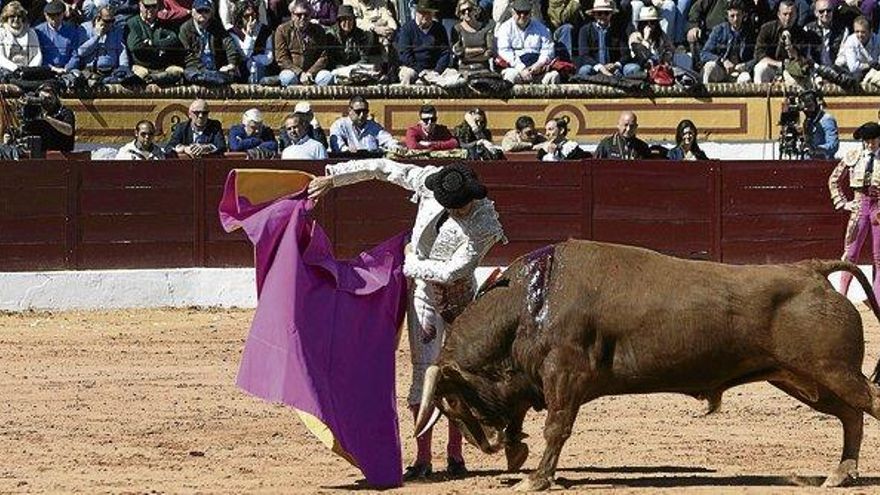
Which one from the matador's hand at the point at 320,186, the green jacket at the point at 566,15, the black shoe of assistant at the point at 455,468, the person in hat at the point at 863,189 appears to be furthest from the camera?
the green jacket at the point at 566,15

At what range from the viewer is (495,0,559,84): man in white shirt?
1702 cm

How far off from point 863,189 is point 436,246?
625cm

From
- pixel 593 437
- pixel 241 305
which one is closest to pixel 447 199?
pixel 593 437

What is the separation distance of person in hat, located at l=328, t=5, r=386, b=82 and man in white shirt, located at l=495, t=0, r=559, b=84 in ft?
3.08

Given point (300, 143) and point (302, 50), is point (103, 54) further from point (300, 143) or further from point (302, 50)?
point (300, 143)

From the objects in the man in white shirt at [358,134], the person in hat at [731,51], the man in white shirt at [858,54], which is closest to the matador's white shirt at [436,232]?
the man in white shirt at [358,134]

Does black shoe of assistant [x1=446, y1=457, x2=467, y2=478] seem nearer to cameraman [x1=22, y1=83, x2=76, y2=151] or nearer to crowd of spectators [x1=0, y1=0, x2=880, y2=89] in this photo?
cameraman [x1=22, y1=83, x2=76, y2=151]

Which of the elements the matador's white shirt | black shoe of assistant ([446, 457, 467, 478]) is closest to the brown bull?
the matador's white shirt

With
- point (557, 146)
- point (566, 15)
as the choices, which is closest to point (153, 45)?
point (557, 146)

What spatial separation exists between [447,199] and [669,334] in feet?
3.11

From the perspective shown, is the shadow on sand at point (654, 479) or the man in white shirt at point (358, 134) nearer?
the shadow on sand at point (654, 479)

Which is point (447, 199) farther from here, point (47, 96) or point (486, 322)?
point (47, 96)

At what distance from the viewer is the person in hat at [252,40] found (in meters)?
16.8

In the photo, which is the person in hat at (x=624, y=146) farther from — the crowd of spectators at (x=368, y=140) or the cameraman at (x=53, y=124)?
the cameraman at (x=53, y=124)
